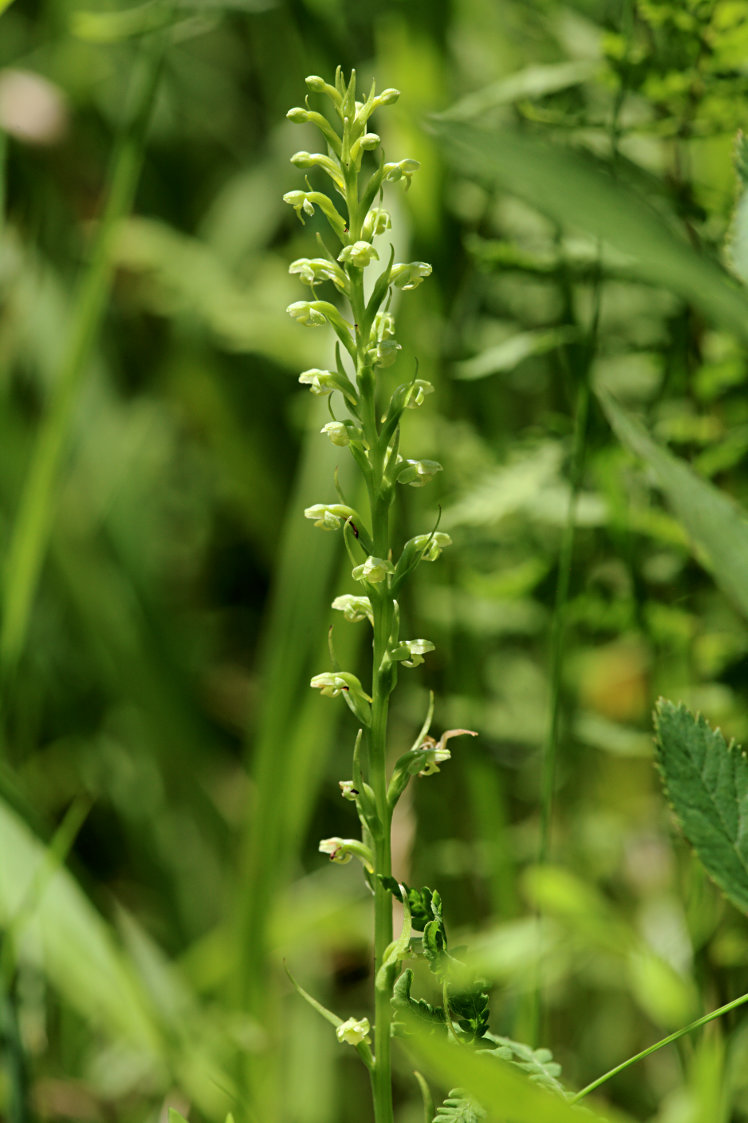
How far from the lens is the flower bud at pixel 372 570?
661mm

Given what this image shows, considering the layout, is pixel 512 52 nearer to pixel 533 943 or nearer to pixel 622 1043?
pixel 533 943

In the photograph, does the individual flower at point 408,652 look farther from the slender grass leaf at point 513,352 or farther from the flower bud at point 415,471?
the slender grass leaf at point 513,352

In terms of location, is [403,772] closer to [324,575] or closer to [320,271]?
[320,271]

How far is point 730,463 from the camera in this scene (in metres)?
1.42

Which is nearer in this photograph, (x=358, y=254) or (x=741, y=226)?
(x=358, y=254)

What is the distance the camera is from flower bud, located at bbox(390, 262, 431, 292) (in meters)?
0.76

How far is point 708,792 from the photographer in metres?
0.72


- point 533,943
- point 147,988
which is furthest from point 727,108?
point 147,988

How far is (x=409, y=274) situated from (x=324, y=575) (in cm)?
97

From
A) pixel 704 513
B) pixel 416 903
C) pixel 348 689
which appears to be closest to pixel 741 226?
pixel 704 513

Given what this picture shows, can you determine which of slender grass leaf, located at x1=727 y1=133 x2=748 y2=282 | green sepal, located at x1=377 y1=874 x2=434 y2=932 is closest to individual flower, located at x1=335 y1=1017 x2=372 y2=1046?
green sepal, located at x1=377 y1=874 x2=434 y2=932

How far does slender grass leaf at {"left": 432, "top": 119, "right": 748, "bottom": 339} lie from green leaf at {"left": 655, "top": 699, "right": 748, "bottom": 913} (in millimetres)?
289

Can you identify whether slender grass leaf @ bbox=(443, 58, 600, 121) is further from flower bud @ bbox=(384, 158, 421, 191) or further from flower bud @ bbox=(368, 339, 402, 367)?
flower bud @ bbox=(368, 339, 402, 367)

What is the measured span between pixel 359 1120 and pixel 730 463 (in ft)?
4.84
